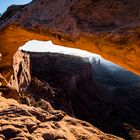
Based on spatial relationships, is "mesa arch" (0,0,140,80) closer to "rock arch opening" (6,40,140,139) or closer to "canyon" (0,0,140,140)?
"canyon" (0,0,140,140)

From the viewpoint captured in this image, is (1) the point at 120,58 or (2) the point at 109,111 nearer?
(1) the point at 120,58

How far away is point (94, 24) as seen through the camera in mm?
7172

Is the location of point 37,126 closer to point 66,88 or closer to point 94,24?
point 94,24

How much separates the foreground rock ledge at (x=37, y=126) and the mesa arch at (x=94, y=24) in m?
2.99

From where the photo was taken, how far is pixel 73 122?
11.2 metres

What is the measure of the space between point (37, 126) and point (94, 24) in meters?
4.11

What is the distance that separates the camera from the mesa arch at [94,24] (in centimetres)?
626

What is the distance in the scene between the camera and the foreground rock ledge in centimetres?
807

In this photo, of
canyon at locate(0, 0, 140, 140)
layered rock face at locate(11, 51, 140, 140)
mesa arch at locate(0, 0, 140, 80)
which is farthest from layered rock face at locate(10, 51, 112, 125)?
mesa arch at locate(0, 0, 140, 80)

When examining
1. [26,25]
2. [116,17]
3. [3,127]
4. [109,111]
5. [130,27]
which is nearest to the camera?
[130,27]

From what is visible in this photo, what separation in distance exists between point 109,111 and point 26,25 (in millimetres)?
28251

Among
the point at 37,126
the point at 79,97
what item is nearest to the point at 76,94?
the point at 79,97

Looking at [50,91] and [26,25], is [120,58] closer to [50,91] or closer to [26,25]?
[26,25]

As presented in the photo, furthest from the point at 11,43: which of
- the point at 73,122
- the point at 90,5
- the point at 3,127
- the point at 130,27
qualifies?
the point at 130,27
